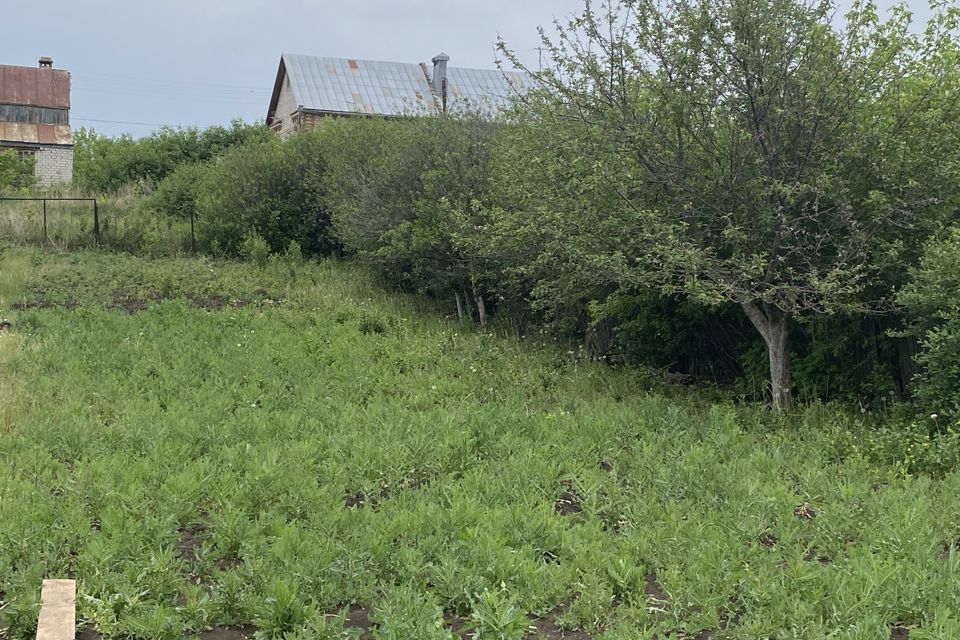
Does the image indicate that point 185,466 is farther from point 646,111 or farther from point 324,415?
point 646,111

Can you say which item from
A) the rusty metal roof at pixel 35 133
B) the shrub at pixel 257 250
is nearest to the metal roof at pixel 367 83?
the rusty metal roof at pixel 35 133

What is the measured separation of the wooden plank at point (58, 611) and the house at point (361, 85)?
3145cm

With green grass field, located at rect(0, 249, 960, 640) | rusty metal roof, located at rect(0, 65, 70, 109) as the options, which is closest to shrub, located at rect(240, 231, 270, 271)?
green grass field, located at rect(0, 249, 960, 640)

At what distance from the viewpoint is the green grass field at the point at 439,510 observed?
146 inches

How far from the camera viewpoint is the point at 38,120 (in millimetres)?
41938

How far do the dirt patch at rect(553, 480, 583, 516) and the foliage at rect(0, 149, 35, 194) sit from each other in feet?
99.2

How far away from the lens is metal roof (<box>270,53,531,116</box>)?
113 ft

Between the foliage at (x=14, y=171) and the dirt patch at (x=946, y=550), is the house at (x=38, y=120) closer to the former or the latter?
the foliage at (x=14, y=171)

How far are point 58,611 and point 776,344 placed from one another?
6752 mm

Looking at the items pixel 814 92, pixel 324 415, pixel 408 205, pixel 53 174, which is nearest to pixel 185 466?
pixel 324 415

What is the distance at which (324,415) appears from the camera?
24.1 ft

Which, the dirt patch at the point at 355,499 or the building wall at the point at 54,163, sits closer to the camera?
the dirt patch at the point at 355,499

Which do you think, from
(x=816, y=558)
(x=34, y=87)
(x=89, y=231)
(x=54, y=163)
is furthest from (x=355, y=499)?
(x=34, y=87)

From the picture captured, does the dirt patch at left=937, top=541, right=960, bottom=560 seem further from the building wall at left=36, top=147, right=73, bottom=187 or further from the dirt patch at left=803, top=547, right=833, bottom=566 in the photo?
the building wall at left=36, top=147, right=73, bottom=187
